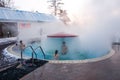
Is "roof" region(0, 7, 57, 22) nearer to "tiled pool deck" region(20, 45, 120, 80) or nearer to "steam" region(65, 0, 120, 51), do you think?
"steam" region(65, 0, 120, 51)

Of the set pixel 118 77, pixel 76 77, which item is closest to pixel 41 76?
pixel 76 77

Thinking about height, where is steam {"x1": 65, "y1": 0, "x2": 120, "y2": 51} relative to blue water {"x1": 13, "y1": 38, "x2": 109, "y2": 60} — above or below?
above

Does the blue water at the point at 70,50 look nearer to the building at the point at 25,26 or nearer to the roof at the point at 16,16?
the building at the point at 25,26

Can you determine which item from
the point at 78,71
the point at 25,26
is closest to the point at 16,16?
the point at 25,26

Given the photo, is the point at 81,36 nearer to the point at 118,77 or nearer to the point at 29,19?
the point at 118,77

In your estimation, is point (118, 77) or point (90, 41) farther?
point (90, 41)

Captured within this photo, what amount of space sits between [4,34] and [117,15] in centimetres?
1951

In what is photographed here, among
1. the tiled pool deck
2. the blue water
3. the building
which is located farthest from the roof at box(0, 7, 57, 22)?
the tiled pool deck

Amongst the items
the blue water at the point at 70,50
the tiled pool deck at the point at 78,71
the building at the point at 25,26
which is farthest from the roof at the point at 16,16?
the tiled pool deck at the point at 78,71

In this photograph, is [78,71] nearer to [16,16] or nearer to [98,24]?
[98,24]

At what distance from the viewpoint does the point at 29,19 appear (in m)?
23.0

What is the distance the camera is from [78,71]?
283 inches

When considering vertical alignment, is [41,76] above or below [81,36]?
below

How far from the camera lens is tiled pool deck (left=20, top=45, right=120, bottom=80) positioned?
641 centimetres
